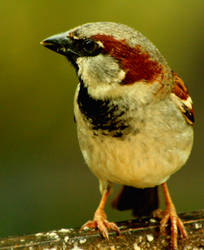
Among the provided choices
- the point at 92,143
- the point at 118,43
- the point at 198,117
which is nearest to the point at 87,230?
the point at 92,143

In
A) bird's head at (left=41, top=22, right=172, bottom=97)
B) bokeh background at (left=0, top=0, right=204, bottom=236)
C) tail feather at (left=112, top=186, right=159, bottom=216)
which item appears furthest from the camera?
bokeh background at (left=0, top=0, right=204, bottom=236)

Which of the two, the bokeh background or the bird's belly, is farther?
the bokeh background

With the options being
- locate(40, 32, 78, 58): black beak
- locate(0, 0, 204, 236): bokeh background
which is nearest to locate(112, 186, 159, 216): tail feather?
locate(0, 0, 204, 236): bokeh background

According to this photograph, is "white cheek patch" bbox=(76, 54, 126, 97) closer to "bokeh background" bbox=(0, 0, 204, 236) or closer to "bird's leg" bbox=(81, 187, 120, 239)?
"bird's leg" bbox=(81, 187, 120, 239)

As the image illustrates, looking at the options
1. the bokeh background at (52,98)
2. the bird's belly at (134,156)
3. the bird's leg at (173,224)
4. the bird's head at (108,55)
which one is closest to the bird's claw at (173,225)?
the bird's leg at (173,224)

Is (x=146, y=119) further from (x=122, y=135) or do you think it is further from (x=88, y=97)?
(x=88, y=97)

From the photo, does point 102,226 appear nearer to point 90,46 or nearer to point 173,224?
point 173,224

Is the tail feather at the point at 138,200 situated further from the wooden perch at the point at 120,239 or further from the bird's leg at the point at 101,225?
the wooden perch at the point at 120,239

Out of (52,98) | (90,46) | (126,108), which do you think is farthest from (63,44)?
(52,98)
